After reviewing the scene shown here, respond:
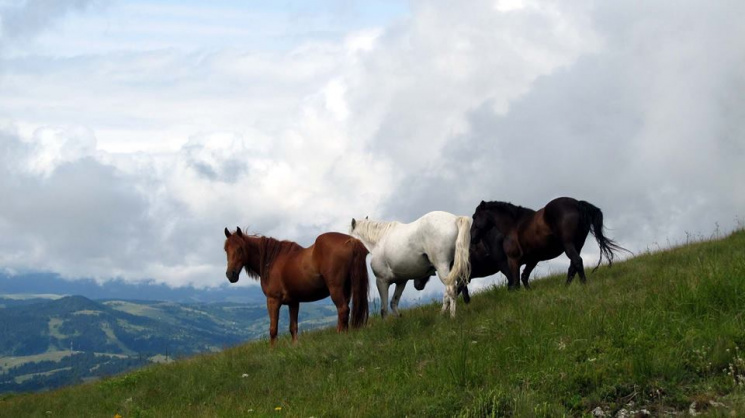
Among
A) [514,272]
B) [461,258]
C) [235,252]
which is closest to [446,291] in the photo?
[461,258]

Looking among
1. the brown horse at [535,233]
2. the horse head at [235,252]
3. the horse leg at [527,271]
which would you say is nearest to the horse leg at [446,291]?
the brown horse at [535,233]

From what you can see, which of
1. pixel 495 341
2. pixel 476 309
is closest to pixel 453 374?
pixel 495 341

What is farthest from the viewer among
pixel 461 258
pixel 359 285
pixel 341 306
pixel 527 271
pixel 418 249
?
pixel 527 271

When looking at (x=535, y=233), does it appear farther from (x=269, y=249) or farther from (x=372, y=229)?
(x=269, y=249)

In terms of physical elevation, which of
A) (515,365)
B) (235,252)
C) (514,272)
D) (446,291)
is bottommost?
(515,365)

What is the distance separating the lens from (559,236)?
15203 mm

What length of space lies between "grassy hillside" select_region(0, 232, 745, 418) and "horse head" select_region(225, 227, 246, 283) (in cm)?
266

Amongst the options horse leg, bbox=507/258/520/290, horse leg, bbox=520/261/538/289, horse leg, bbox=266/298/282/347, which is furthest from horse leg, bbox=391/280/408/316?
horse leg, bbox=520/261/538/289

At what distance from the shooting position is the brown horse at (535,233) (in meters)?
15.0

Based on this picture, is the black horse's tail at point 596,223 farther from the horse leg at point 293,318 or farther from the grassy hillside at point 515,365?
the horse leg at point 293,318

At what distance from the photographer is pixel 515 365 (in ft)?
30.3

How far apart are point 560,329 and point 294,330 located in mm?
7613

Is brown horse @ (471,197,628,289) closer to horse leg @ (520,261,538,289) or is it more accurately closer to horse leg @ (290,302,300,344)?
horse leg @ (520,261,538,289)

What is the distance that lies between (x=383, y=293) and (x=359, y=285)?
0.53 m
